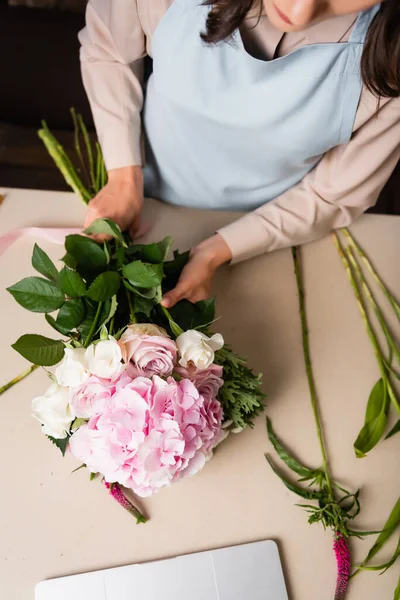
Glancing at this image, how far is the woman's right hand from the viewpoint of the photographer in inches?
32.3

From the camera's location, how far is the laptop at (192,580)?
0.67m

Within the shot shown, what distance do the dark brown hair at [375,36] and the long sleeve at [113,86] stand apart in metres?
0.16

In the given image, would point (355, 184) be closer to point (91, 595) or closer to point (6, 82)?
point (91, 595)

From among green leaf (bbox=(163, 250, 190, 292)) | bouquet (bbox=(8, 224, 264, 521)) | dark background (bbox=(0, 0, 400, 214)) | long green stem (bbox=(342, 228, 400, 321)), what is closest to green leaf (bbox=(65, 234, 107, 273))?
bouquet (bbox=(8, 224, 264, 521))

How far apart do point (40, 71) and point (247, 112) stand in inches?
26.9

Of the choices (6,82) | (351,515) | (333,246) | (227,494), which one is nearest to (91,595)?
(227,494)

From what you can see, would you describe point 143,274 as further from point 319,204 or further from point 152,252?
point 319,204

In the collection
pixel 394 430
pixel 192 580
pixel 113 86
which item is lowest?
pixel 192 580

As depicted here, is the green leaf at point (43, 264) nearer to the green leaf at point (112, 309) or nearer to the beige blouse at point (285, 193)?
the green leaf at point (112, 309)

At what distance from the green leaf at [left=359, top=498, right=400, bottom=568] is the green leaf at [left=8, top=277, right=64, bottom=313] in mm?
495

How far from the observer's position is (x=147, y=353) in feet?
1.89

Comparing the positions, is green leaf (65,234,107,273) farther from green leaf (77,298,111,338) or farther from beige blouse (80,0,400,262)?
beige blouse (80,0,400,262)

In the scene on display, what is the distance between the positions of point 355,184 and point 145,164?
0.35 m

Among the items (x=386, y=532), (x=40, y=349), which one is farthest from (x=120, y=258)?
(x=386, y=532)
